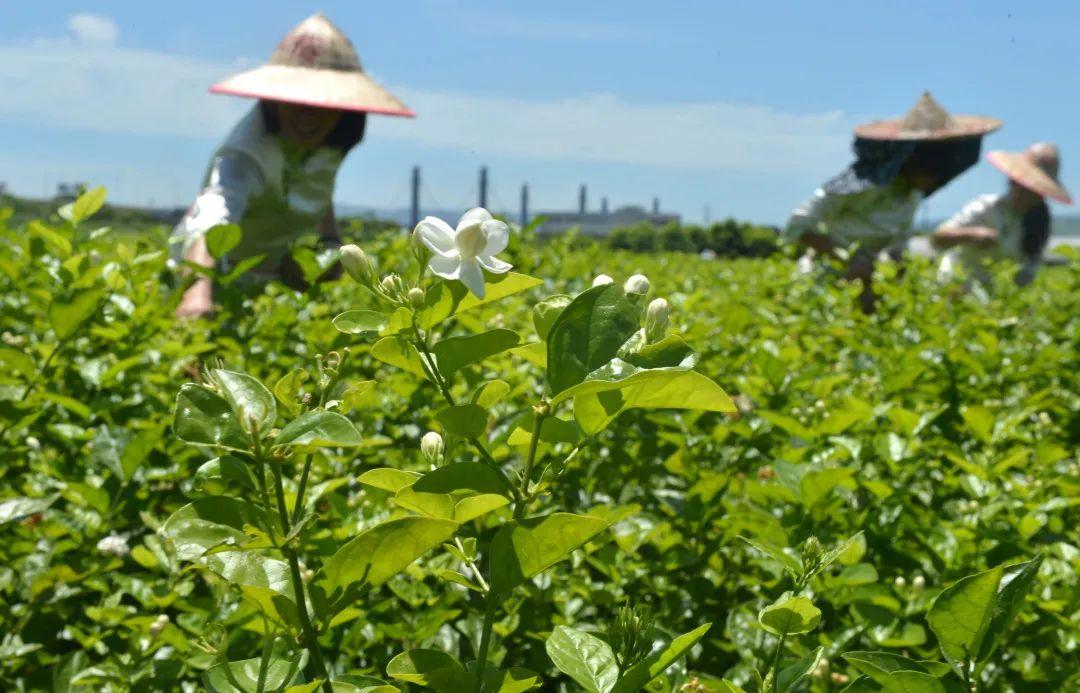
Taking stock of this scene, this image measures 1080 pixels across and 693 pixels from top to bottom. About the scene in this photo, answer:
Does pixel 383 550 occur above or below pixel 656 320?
below

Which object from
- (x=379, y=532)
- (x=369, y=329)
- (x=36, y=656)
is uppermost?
(x=369, y=329)

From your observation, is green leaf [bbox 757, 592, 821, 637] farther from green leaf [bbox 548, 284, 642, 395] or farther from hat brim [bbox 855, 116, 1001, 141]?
hat brim [bbox 855, 116, 1001, 141]

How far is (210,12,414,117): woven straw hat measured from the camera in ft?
12.3

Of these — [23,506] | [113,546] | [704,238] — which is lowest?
[704,238]

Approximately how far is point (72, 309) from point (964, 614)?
1.43 metres

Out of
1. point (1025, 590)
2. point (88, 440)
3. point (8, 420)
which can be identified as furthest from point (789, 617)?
point (88, 440)

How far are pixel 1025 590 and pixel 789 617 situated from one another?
19cm

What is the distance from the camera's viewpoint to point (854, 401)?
1754 millimetres

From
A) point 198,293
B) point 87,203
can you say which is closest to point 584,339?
point 87,203

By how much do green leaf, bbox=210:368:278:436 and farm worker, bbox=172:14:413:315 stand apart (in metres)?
2.73

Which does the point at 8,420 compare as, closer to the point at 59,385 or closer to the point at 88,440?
the point at 88,440

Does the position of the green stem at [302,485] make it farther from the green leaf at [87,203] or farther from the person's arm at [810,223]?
the person's arm at [810,223]

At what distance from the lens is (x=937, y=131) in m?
6.18

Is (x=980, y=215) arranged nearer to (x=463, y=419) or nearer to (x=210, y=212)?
(x=210, y=212)
